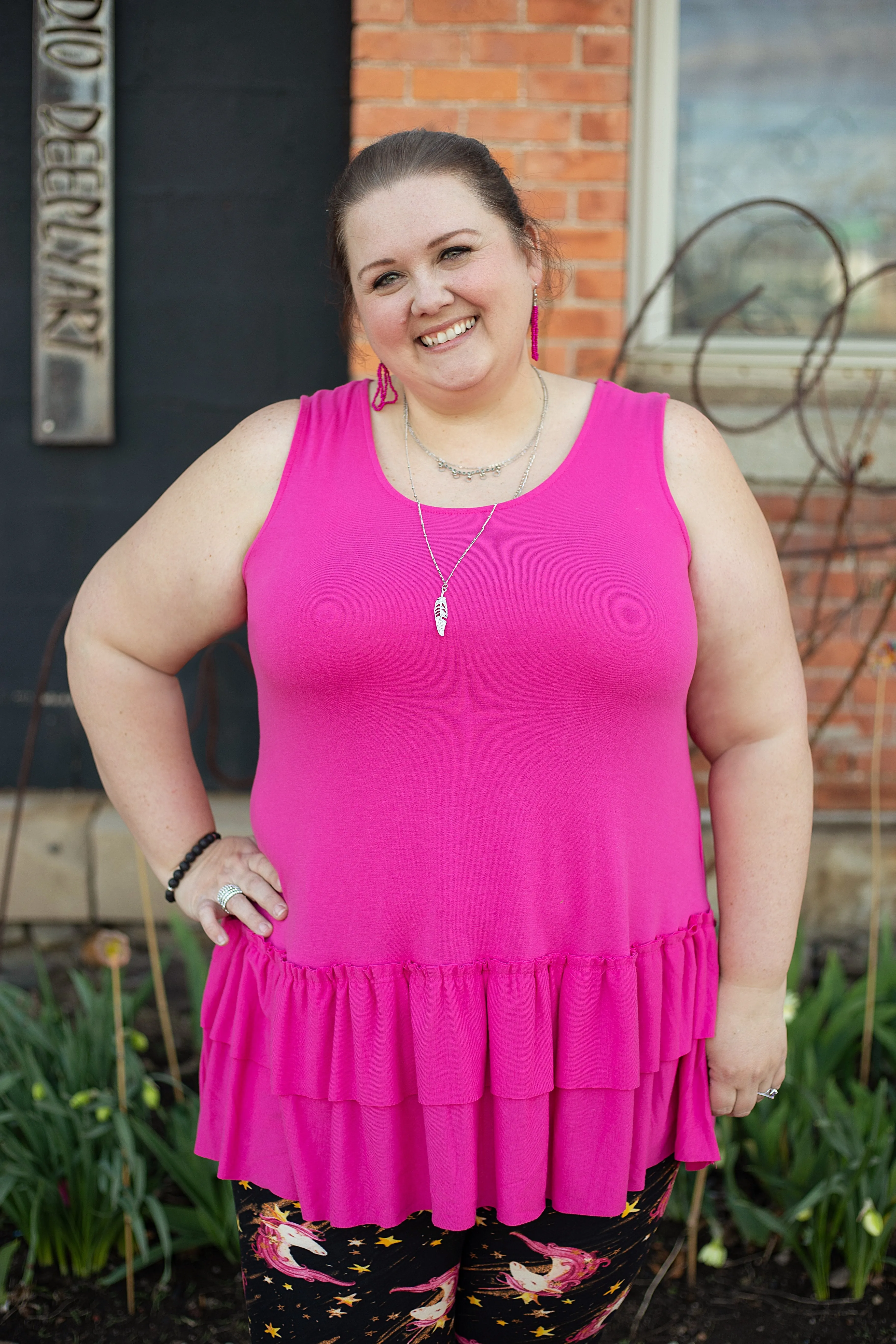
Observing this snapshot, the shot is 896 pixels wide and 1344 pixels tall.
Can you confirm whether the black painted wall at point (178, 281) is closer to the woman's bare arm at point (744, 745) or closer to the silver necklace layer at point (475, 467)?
the silver necklace layer at point (475, 467)

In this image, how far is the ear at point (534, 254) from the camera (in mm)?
1433

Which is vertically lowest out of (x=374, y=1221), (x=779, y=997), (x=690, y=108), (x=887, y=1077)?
(x=887, y=1077)

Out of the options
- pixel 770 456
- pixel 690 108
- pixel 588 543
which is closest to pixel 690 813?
pixel 588 543

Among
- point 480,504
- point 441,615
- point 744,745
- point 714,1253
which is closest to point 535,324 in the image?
point 480,504

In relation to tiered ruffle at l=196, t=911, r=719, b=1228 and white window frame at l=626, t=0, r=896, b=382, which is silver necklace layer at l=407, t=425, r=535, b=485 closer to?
tiered ruffle at l=196, t=911, r=719, b=1228

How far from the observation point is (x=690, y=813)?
4.79 ft

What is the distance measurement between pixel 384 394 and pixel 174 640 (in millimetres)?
438

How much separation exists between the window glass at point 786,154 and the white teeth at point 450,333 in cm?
194

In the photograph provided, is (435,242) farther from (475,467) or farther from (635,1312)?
(635,1312)

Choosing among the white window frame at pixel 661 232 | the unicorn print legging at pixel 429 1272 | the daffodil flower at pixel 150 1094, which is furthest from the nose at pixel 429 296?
the white window frame at pixel 661 232

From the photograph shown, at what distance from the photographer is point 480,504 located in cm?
136

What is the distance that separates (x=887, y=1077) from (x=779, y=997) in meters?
1.36

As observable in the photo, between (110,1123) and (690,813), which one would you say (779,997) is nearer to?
(690,813)

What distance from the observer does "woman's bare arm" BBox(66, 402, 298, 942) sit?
141 centimetres
